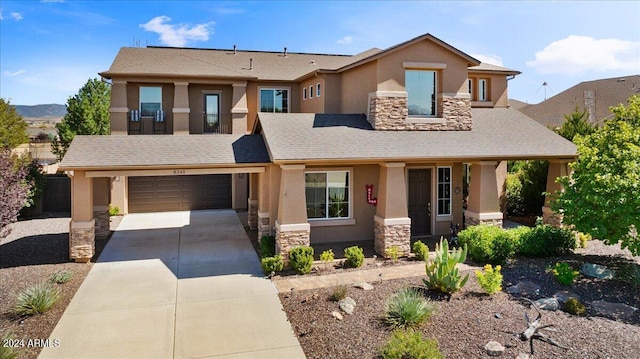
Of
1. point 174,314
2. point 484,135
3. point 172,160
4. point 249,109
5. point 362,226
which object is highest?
point 249,109

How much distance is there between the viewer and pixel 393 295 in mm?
9219

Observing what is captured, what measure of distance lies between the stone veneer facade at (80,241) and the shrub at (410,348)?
9699mm

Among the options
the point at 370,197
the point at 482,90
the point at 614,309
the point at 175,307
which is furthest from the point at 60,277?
the point at 482,90

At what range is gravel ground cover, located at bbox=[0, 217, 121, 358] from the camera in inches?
307

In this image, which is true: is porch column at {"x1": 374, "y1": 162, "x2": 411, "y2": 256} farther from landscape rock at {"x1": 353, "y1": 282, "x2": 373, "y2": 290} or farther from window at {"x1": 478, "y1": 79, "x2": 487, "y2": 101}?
window at {"x1": 478, "y1": 79, "x2": 487, "y2": 101}

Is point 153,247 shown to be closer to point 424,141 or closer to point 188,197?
point 188,197

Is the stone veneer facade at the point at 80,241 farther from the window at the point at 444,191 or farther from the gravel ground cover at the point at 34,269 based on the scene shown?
the window at the point at 444,191

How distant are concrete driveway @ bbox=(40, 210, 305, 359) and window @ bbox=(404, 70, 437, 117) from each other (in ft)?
25.9

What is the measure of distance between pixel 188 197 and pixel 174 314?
1409 centimetres

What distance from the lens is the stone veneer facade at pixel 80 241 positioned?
39.6ft

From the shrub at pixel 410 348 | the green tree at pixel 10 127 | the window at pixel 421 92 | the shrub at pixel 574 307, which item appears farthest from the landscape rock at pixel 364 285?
the green tree at pixel 10 127

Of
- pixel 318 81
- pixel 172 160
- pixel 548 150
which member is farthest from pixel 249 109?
pixel 548 150

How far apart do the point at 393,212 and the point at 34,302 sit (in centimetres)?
943

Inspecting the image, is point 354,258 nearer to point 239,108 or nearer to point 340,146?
point 340,146
